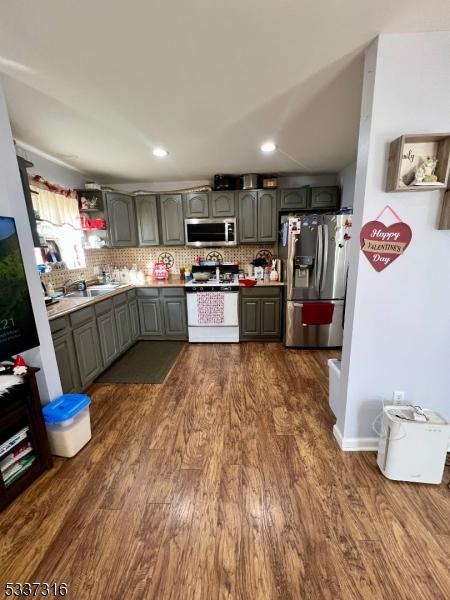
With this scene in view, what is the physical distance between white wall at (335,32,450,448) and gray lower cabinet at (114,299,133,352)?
2.63m

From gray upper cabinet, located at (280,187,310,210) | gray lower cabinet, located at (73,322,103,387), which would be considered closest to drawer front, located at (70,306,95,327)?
gray lower cabinet, located at (73,322,103,387)

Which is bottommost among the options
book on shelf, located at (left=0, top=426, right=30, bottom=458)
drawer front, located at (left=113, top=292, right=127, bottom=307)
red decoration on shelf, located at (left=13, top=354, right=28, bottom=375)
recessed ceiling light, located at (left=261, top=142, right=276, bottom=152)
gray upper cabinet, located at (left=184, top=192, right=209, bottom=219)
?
book on shelf, located at (left=0, top=426, right=30, bottom=458)

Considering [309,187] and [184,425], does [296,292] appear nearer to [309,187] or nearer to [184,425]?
[309,187]

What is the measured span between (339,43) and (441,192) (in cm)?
96

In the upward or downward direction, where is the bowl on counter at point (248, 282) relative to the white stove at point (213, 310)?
upward

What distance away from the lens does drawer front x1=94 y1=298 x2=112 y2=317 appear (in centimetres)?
277

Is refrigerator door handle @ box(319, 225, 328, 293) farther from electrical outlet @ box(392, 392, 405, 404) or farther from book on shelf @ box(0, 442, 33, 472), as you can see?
book on shelf @ box(0, 442, 33, 472)

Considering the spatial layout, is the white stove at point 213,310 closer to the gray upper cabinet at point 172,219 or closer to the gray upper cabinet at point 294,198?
the gray upper cabinet at point 172,219

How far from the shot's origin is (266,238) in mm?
3771

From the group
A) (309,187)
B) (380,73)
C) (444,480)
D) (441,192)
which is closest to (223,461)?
(444,480)

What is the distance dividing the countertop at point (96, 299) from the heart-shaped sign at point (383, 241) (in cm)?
199

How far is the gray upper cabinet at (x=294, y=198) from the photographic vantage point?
11.9ft

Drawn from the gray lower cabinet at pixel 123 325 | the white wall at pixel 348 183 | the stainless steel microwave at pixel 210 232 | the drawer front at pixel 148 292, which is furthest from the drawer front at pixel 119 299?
the white wall at pixel 348 183

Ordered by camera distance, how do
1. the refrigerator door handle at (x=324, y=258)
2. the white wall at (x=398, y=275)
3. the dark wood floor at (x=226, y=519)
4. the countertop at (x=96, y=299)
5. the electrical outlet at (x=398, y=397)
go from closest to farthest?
the dark wood floor at (x=226, y=519) < the white wall at (x=398, y=275) < the electrical outlet at (x=398, y=397) < the countertop at (x=96, y=299) < the refrigerator door handle at (x=324, y=258)
